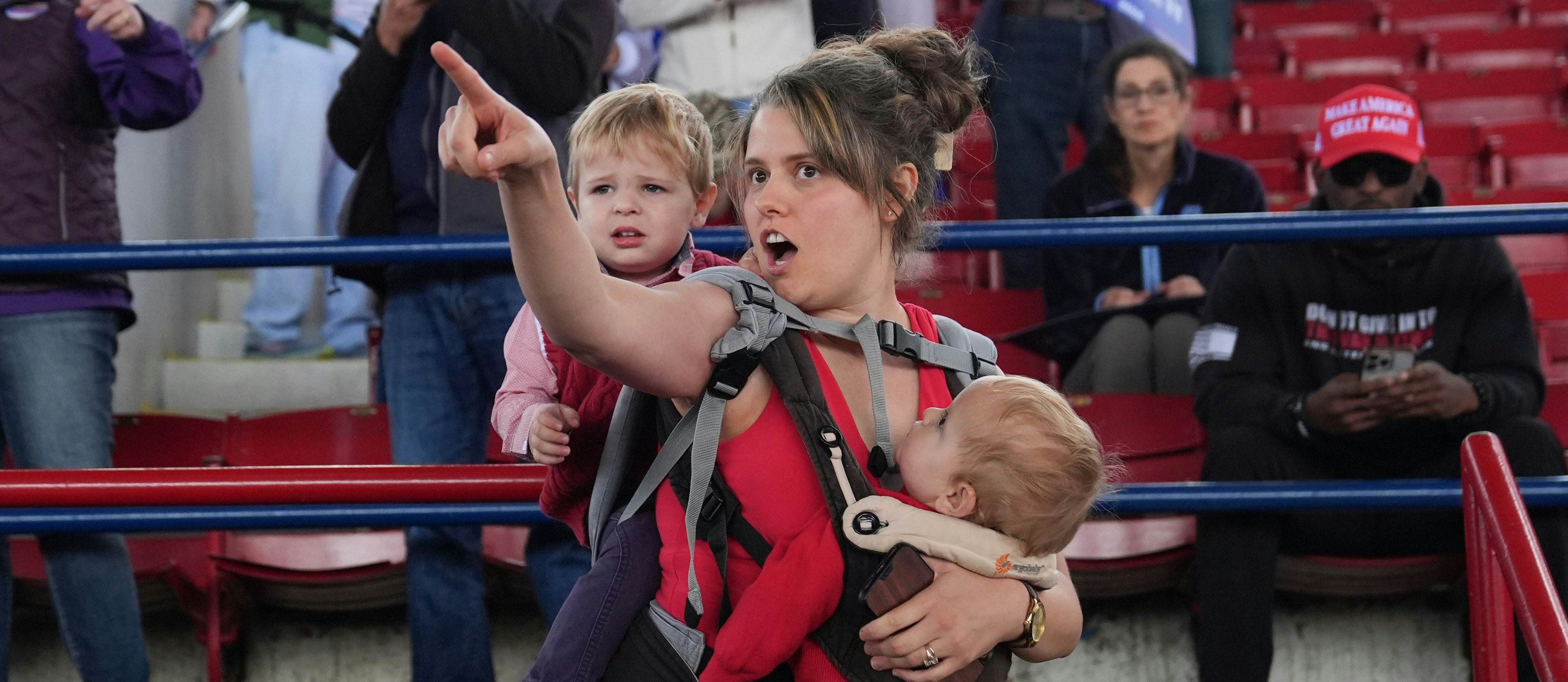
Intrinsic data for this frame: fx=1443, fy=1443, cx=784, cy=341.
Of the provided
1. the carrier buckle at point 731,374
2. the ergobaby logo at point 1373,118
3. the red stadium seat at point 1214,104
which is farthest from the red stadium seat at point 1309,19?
the carrier buckle at point 731,374

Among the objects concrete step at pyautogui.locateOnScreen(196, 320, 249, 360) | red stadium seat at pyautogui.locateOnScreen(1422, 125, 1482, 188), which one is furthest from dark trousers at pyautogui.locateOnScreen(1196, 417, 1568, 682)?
red stadium seat at pyautogui.locateOnScreen(1422, 125, 1482, 188)

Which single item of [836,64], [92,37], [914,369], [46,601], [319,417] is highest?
[92,37]

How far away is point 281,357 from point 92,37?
1.98m

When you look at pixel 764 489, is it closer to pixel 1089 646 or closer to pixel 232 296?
pixel 1089 646

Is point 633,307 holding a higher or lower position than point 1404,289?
higher

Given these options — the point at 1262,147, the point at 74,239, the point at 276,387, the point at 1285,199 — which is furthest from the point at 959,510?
the point at 1262,147

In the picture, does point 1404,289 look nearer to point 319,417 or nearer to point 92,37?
point 319,417

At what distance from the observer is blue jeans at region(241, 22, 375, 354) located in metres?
4.57

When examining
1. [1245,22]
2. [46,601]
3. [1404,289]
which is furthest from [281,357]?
[1245,22]

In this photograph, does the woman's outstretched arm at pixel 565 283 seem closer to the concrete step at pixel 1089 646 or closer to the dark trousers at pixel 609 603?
the dark trousers at pixel 609 603

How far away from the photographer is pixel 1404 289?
2.73 meters

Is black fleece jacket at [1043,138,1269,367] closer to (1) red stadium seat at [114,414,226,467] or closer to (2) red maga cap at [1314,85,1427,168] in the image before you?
(2) red maga cap at [1314,85,1427,168]

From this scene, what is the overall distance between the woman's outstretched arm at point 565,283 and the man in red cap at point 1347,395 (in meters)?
1.46

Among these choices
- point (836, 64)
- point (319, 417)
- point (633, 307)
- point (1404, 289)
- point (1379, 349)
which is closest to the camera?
point (633, 307)
